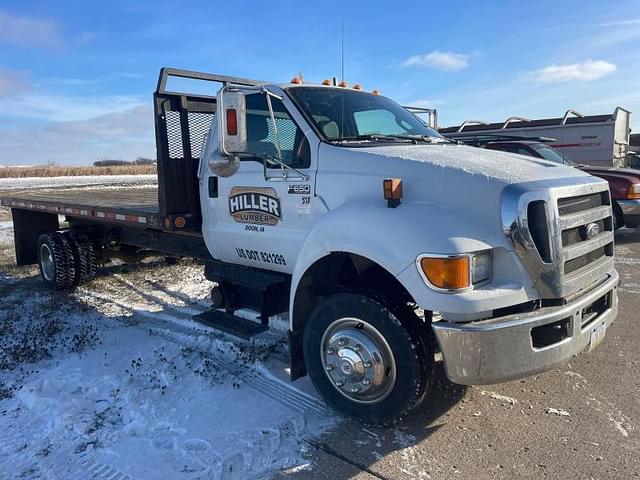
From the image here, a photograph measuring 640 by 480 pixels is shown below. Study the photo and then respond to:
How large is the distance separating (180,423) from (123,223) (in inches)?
116

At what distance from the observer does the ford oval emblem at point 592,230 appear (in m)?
3.35

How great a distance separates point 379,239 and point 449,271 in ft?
1.57

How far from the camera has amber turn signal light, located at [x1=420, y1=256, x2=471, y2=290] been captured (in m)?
2.80

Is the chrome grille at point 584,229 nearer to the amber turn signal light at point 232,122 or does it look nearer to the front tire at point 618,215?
the amber turn signal light at point 232,122

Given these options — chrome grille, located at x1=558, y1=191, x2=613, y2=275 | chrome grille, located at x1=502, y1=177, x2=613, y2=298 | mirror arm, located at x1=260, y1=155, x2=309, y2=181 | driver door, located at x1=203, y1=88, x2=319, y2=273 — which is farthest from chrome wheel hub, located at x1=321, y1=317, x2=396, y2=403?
chrome grille, located at x1=558, y1=191, x2=613, y2=275

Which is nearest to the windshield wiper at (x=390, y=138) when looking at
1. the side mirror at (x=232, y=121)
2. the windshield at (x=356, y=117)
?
the windshield at (x=356, y=117)

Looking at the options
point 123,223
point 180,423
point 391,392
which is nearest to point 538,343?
point 391,392

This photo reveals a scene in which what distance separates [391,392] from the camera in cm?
319

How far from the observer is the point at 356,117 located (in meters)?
4.15

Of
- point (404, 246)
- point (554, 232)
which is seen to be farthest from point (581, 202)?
point (404, 246)

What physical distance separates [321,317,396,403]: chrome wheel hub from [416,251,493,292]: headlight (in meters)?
0.55

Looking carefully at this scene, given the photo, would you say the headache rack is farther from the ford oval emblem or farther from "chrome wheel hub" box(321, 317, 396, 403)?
the ford oval emblem

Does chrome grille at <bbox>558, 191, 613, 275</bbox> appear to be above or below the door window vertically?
below

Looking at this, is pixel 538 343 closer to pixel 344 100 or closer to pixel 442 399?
pixel 442 399
